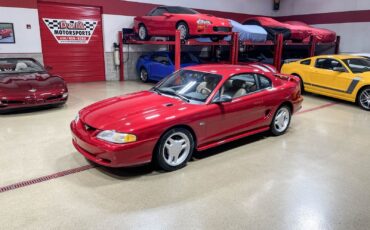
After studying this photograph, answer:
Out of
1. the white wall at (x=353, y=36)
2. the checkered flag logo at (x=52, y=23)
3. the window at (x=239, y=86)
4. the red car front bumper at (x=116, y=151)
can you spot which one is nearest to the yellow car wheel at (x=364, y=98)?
the window at (x=239, y=86)

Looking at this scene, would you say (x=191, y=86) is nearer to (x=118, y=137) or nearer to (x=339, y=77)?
(x=118, y=137)

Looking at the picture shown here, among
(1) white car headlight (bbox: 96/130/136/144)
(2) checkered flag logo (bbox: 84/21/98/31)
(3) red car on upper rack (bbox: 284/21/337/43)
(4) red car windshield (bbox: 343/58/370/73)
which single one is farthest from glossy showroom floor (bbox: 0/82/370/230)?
(3) red car on upper rack (bbox: 284/21/337/43)

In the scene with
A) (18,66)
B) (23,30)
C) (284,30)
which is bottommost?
(18,66)

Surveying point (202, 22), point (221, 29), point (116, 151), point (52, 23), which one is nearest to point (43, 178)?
point (116, 151)

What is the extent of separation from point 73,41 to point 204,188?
8.84m

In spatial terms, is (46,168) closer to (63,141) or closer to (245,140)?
(63,141)

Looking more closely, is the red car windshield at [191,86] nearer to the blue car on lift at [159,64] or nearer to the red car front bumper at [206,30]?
the red car front bumper at [206,30]

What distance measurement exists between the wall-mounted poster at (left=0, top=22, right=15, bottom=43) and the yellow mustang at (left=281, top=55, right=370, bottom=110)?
8.64 meters

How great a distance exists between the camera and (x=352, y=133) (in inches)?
201

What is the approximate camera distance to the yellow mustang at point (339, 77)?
6984 millimetres

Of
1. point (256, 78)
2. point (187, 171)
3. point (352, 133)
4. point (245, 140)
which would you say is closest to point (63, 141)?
point (187, 171)

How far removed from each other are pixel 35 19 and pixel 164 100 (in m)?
7.58

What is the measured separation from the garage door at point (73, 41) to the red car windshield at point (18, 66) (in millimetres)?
2999

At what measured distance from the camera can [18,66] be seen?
6.77 m
